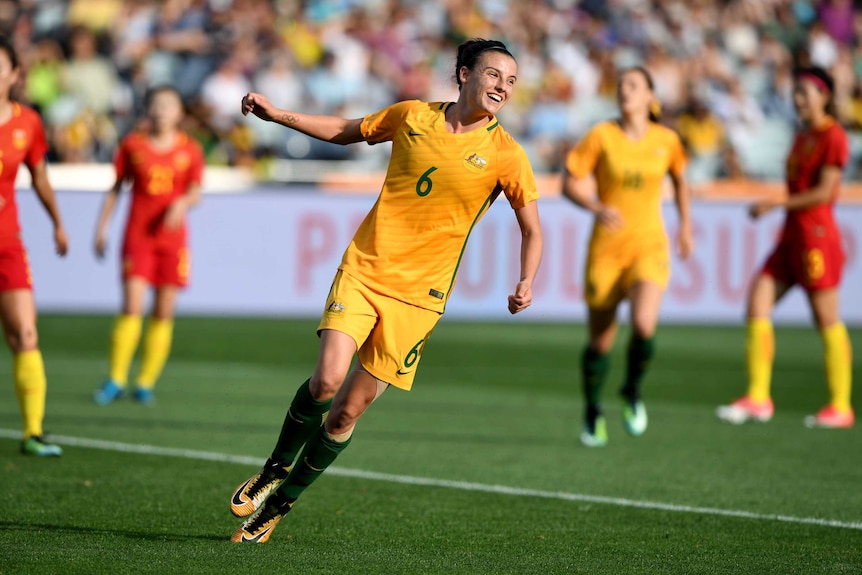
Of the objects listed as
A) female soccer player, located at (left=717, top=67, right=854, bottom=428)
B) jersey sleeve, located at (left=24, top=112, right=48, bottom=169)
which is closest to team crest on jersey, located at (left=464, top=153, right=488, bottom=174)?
jersey sleeve, located at (left=24, top=112, right=48, bottom=169)

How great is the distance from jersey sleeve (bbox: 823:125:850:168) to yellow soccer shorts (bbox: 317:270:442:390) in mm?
5660

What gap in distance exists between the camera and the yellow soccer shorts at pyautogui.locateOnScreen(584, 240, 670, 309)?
963 cm

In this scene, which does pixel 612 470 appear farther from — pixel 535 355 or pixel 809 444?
pixel 535 355

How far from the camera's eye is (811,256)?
11.0 metres

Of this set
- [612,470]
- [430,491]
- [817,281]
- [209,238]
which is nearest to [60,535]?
[430,491]

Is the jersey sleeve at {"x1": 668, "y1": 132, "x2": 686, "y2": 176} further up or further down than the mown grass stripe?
further up

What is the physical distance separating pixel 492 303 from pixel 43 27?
26.5 ft

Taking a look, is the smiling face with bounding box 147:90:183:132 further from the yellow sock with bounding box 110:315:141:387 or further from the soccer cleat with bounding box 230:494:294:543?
the soccer cleat with bounding box 230:494:294:543

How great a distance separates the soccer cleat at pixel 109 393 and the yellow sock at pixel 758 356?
5212mm

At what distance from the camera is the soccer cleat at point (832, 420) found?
35.8ft

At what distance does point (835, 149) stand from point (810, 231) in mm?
712

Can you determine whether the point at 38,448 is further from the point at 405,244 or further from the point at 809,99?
the point at 809,99

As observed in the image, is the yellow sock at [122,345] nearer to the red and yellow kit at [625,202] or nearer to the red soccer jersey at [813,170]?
the red and yellow kit at [625,202]

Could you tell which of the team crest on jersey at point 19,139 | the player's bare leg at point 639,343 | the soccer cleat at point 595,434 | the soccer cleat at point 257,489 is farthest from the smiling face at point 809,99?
the soccer cleat at point 257,489
